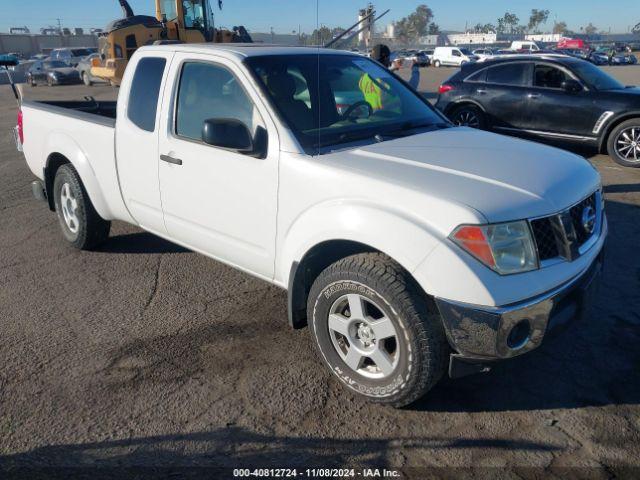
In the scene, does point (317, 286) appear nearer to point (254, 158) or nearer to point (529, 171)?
point (254, 158)

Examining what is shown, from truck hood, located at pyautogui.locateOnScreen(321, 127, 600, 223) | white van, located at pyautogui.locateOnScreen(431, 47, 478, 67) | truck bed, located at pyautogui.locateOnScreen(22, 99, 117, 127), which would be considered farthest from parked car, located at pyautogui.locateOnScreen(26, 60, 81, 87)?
white van, located at pyautogui.locateOnScreen(431, 47, 478, 67)

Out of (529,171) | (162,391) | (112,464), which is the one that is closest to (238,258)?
(162,391)

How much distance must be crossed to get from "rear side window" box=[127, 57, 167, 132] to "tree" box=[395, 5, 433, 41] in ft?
14.5

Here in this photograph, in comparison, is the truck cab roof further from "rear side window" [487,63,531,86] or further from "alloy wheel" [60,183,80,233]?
"rear side window" [487,63,531,86]

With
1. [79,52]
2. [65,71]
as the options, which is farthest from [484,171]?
[79,52]

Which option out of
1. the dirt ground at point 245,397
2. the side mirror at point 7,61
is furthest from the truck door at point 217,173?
the side mirror at point 7,61

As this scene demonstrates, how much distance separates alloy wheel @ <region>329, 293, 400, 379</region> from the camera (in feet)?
9.42

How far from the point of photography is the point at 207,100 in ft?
12.2

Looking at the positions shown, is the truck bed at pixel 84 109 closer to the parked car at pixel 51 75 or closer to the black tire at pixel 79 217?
the black tire at pixel 79 217

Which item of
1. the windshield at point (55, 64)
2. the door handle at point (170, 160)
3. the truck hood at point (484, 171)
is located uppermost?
the truck hood at point (484, 171)

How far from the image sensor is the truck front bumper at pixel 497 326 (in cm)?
248

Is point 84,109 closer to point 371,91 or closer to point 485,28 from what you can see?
point 371,91

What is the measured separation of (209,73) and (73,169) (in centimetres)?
199

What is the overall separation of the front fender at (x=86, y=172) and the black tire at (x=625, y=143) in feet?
25.0
